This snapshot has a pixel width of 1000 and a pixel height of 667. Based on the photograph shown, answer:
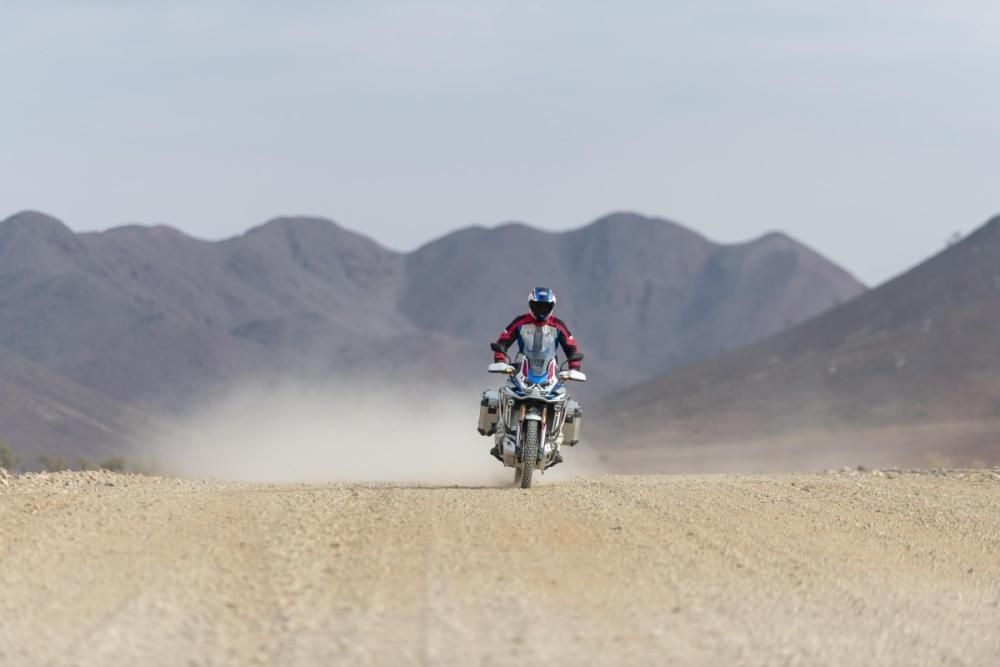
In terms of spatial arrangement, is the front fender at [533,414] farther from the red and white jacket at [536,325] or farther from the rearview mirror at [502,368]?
the red and white jacket at [536,325]

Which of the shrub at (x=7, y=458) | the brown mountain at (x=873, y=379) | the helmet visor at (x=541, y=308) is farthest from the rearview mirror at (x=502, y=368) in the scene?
the brown mountain at (x=873, y=379)

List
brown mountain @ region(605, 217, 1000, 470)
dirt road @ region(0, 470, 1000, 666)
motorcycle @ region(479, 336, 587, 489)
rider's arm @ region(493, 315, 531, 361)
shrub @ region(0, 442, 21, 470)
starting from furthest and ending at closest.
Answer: brown mountain @ region(605, 217, 1000, 470) < shrub @ region(0, 442, 21, 470) < rider's arm @ region(493, 315, 531, 361) < motorcycle @ region(479, 336, 587, 489) < dirt road @ region(0, 470, 1000, 666)

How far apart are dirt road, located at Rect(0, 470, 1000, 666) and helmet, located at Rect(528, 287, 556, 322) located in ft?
10.2

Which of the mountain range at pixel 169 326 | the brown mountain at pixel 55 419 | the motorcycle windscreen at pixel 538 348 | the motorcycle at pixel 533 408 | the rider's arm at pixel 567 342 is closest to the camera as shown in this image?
the motorcycle at pixel 533 408

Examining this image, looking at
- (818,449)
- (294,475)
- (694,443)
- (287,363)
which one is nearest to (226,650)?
(294,475)

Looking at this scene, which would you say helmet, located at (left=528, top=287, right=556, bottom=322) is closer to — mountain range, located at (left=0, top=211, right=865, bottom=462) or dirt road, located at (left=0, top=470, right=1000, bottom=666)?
dirt road, located at (left=0, top=470, right=1000, bottom=666)

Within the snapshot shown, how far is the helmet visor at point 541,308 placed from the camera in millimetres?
19703

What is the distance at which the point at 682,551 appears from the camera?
12.7 m

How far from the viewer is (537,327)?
1986cm

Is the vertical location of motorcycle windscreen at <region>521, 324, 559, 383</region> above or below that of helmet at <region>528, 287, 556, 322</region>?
below

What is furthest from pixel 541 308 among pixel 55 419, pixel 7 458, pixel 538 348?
pixel 55 419

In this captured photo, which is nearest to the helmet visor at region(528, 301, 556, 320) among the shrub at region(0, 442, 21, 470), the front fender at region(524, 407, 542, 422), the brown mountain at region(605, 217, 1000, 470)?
the front fender at region(524, 407, 542, 422)

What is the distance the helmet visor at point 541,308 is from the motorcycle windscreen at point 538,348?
0.13m

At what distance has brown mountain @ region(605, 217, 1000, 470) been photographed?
9344cm
